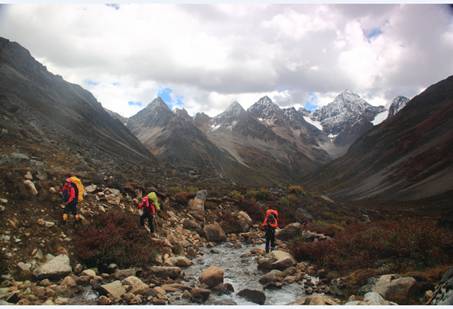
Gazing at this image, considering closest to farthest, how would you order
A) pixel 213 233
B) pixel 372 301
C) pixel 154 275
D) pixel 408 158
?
pixel 372 301 < pixel 154 275 < pixel 213 233 < pixel 408 158

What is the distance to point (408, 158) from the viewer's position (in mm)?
123250

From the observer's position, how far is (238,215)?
25.8 metres

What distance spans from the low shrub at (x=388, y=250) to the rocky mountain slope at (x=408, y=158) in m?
79.4

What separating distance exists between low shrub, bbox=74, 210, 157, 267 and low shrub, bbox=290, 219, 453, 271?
23.6 ft

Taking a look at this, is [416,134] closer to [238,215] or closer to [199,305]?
[238,215]

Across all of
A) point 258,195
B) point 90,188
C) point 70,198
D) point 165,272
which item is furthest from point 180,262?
point 258,195

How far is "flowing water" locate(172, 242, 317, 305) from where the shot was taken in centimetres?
1182

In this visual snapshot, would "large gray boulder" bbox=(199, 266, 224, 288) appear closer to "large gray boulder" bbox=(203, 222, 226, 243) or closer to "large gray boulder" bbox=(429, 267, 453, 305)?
"large gray boulder" bbox=(429, 267, 453, 305)

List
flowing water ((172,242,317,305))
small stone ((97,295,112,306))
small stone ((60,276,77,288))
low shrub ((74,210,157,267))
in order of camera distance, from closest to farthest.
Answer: small stone ((97,295,112,306)), small stone ((60,276,77,288)), flowing water ((172,242,317,305)), low shrub ((74,210,157,267))

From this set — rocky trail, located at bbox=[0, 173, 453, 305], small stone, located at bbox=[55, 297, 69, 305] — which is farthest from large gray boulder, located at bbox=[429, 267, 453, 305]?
small stone, located at bbox=[55, 297, 69, 305]

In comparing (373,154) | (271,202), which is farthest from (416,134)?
(271,202)

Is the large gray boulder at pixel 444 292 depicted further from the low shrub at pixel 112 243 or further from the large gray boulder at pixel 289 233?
the large gray boulder at pixel 289 233

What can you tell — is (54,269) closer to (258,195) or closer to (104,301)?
(104,301)

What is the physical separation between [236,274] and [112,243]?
4.92m
